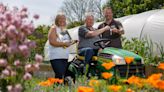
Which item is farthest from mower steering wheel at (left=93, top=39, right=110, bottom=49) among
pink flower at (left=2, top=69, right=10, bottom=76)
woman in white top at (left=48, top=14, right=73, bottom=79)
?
pink flower at (left=2, top=69, right=10, bottom=76)

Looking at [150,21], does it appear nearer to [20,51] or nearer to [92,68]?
[92,68]

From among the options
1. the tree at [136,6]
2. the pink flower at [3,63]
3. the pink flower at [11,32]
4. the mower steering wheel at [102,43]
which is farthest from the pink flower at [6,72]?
the tree at [136,6]

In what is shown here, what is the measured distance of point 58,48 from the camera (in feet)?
22.6

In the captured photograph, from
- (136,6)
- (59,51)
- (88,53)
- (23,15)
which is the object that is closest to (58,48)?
(59,51)

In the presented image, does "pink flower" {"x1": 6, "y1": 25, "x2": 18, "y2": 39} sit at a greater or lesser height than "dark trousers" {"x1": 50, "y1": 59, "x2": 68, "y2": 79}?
greater

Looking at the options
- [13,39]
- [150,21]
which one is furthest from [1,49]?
[150,21]

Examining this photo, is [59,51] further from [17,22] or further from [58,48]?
[17,22]

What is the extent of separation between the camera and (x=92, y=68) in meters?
7.21

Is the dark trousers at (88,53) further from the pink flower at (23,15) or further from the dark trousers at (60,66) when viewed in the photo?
the pink flower at (23,15)

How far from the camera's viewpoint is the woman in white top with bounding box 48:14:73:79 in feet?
22.4

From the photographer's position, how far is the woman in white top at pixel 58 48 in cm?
684

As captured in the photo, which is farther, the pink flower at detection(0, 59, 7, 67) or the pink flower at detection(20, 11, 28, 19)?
the pink flower at detection(20, 11, 28, 19)

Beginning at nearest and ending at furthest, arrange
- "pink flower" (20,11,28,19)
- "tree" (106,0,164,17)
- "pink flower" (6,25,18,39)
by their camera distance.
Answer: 1. "pink flower" (6,25,18,39)
2. "pink flower" (20,11,28,19)
3. "tree" (106,0,164,17)

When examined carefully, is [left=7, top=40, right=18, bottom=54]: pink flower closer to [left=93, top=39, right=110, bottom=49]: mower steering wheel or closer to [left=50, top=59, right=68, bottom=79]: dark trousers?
[left=50, top=59, right=68, bottom=79]: dark trousers
